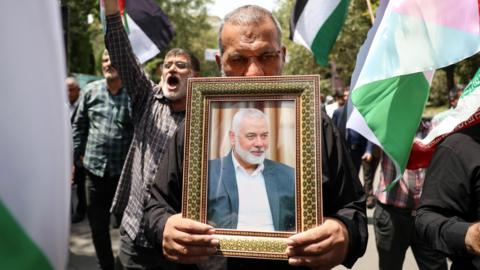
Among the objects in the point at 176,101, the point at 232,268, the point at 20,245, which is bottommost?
the point at 232,268

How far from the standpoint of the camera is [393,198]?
12.4ft

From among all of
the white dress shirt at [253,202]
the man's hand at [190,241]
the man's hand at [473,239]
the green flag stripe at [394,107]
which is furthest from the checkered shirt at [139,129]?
the man's hand at [473,239]

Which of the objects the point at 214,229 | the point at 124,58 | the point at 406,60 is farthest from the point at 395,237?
the point at 214,229

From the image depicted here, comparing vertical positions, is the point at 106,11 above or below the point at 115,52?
above

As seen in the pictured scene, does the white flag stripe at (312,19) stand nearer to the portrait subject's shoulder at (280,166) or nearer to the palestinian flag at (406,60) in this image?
the palestinian flag at (406,60)

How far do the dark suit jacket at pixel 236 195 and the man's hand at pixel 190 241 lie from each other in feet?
0.16

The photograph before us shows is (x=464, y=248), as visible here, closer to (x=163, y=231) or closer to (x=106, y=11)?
(x=163, y=231)

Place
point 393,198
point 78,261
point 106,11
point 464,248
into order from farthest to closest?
1. point 78,261
2. point 393,198
3. point 106,11
4. point 464,248

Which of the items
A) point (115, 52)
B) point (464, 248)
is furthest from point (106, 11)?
point (464, 248)

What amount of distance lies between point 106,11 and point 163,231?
1.60m

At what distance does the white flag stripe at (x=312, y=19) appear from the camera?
4.16 metres

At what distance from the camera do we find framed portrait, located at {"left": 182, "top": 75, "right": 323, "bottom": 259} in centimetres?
145

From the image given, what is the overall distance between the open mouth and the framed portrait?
1434 millimetres

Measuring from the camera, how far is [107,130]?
4402 mm
